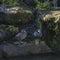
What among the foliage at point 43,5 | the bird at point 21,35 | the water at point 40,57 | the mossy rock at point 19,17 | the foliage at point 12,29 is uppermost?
the foliage at point 43,5

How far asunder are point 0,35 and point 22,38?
1037 mm

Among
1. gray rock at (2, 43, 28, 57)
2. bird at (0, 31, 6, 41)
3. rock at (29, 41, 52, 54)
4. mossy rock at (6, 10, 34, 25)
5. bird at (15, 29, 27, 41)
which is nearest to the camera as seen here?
gray rock at (2, 43, 28, 57)

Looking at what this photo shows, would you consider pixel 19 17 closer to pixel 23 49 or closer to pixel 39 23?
pixel 39 23

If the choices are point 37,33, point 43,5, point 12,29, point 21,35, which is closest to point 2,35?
point 12,29

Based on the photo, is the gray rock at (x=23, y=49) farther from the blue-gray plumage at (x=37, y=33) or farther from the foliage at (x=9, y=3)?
the foliage at (x=9, y=3)

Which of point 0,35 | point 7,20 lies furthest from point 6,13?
point 0,35

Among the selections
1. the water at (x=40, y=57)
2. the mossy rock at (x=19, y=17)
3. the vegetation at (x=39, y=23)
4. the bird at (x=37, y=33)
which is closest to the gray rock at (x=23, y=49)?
the water at (x=40, y=57)

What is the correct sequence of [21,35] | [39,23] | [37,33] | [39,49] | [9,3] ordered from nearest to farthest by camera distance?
[39,49], [21,35], [37,33], [39,23], [9,3]

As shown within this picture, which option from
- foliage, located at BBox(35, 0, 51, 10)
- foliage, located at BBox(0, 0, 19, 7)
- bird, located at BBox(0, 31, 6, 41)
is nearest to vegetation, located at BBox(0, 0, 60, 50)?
foliage, located at BBox(35, 0, 51, 10)

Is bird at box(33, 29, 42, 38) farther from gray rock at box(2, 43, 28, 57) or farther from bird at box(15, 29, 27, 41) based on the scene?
gray rock at box(2, 43, 28, 57)

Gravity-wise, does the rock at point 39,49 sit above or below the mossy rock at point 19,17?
below

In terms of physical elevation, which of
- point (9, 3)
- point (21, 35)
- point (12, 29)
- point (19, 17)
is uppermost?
point (9, 3)

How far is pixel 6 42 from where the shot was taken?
1330 cm

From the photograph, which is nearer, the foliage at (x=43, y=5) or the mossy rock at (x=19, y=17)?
the mossy rock at (x=19, y=17)
